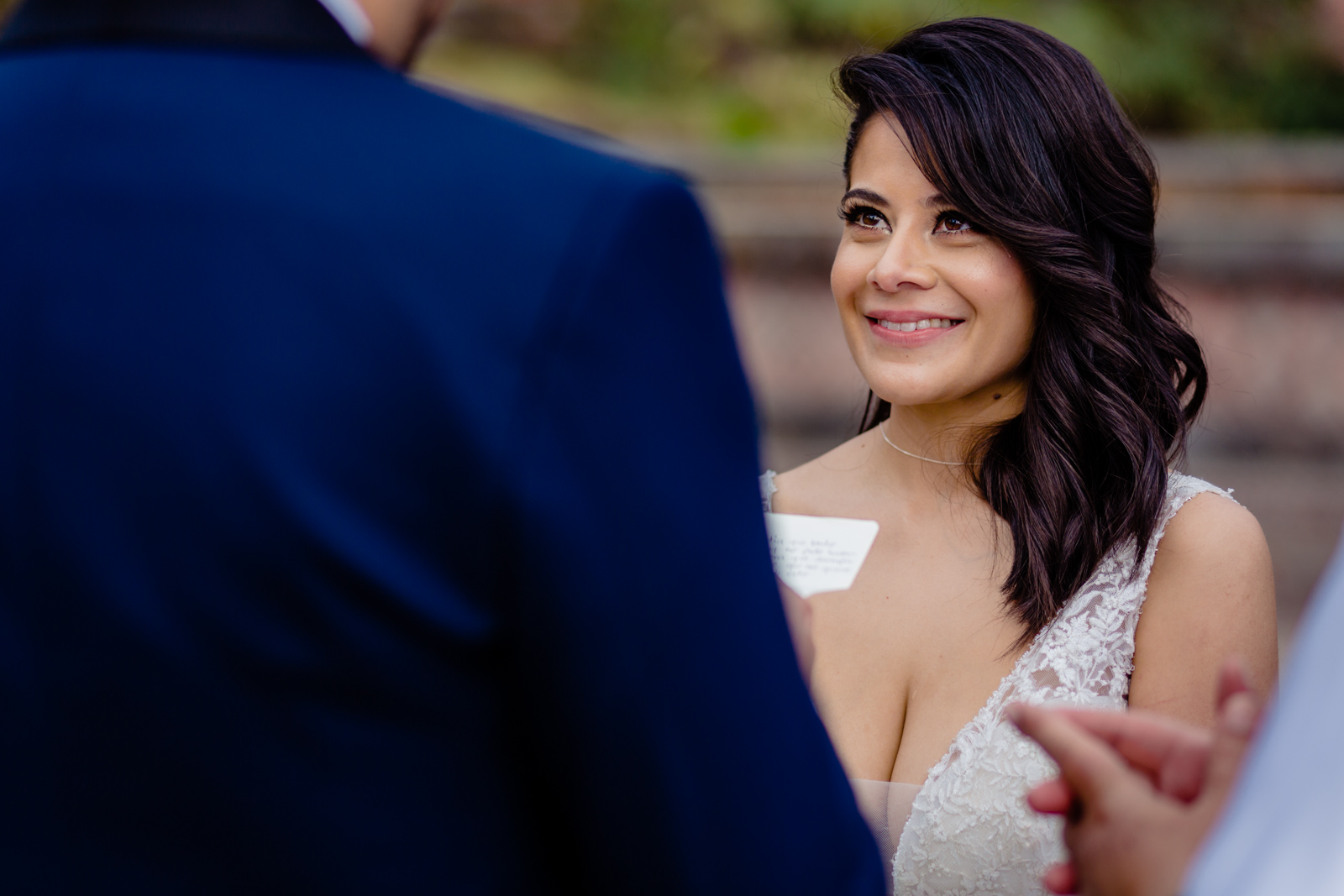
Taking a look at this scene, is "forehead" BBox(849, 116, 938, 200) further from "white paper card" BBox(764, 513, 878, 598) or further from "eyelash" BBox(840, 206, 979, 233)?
"white paper card" BBox(764, 513, 878, 598)

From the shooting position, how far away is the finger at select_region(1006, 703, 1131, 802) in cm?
Result: 106

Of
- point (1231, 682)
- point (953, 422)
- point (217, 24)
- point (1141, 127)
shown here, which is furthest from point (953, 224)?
point (1141, 127)

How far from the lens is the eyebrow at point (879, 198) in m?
2.26

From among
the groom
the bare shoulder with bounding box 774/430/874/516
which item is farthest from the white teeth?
the groom

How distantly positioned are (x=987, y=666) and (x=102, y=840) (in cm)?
168

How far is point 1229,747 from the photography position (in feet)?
3.28

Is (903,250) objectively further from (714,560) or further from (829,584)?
(714,560)

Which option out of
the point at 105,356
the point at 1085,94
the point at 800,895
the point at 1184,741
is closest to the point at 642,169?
the point at 105,356

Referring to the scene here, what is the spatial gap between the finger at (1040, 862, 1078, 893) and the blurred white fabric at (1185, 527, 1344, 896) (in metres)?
0.29

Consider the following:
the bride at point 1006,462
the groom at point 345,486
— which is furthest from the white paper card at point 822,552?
the groom at point 345,486

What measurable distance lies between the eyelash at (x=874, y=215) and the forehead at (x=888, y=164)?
45 millimetres

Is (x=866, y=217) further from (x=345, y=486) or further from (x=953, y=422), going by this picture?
(x=345, y=486)

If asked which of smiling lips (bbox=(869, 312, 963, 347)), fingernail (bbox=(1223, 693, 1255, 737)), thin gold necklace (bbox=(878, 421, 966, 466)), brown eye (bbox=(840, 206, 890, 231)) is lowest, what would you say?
fingernail (bbox=(1223, 693, 1255, 737))

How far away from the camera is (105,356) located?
81 centimetres
